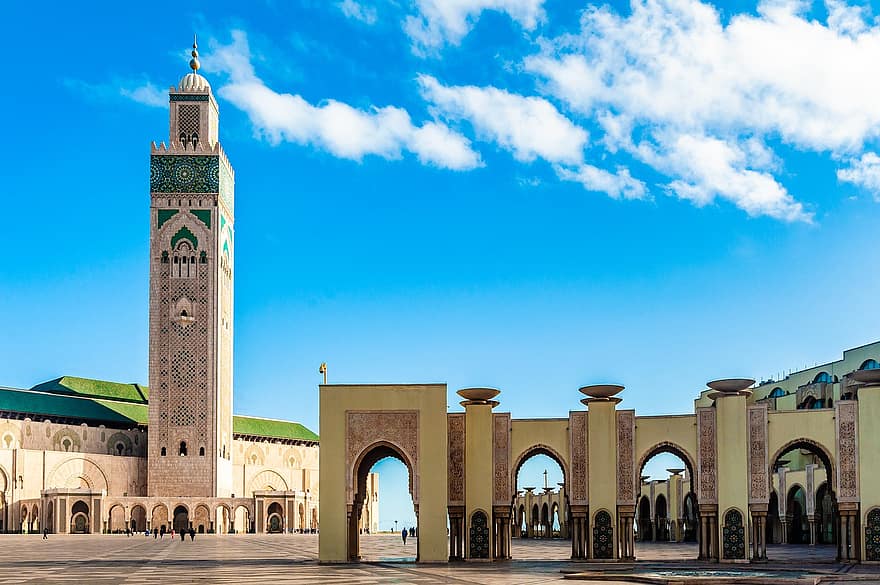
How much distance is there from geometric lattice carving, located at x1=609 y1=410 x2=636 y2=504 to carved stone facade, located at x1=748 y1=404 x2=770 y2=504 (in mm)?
2241

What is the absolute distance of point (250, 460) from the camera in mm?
62500

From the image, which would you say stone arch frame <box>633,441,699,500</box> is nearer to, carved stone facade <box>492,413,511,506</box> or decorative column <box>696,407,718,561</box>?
decorative column <box>696,407,718,561</box>

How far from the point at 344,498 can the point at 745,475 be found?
774 cm

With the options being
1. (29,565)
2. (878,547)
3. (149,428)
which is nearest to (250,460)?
(149,428)

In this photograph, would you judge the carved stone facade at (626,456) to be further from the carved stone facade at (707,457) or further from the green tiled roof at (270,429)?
the green tiled roof at (270,429)

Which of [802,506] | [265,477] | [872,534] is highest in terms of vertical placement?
[872,534]

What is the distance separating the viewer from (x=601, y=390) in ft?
71.1

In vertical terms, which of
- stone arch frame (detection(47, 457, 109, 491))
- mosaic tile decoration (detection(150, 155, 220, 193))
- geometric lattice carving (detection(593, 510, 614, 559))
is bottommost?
stone arch frame (detection(47, 457, 109, 491))

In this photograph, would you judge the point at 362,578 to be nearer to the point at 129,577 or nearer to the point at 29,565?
the point at 129,577

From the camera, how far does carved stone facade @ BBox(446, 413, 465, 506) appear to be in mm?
21797

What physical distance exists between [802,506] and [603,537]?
18.8 metres

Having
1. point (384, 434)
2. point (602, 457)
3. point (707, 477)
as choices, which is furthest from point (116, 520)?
point (707, 477)

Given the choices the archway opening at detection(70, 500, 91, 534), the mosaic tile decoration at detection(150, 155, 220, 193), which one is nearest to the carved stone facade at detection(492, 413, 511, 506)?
the archway opening at detection(70, 500, 91, 534)

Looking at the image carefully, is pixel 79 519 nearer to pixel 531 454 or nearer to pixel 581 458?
pixel 531 454
